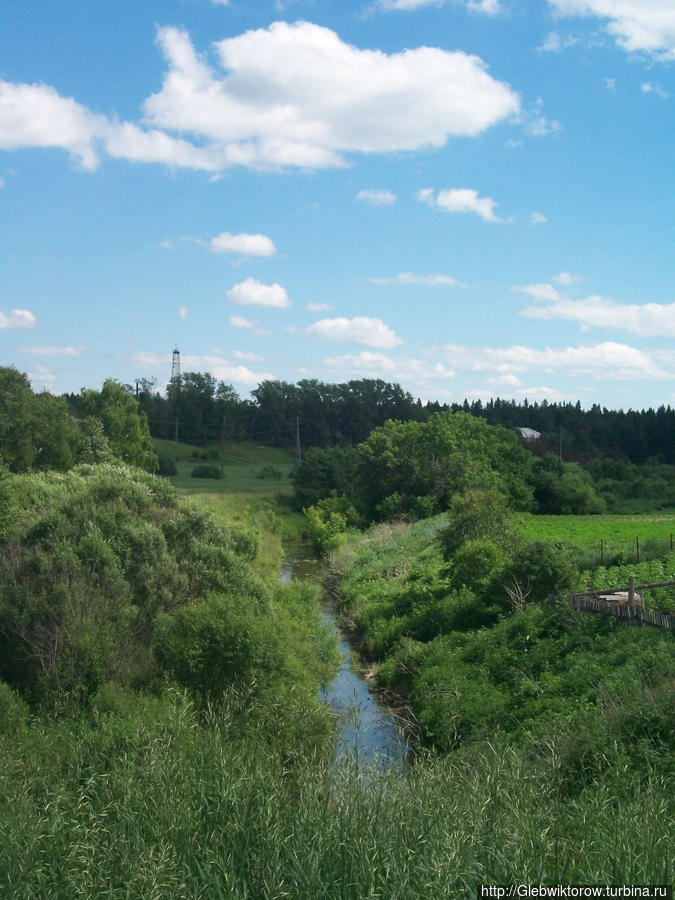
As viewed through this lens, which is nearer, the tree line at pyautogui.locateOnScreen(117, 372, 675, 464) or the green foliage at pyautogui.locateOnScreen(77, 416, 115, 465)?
the green foliage at pyautogui.locateOnScreen(77, 416, 115, 465)

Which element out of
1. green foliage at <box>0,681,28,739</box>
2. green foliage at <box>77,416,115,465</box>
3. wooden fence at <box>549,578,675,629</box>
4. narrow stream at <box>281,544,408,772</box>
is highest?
green foliage at <box>77,416,115,465</box>

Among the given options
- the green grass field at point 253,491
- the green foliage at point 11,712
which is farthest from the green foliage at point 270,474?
the green foliage at point 11,712

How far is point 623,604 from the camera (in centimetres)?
2266

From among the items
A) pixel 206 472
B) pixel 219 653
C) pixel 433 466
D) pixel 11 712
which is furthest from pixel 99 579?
pixel 206 472

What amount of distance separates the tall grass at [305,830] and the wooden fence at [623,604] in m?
8.39

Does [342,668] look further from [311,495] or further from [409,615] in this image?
[311,495]

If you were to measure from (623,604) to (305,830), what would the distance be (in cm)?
1496

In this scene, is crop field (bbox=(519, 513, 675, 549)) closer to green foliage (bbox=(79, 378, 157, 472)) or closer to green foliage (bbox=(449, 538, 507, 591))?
green foliage (bbox=(449, 538, 507, 591))

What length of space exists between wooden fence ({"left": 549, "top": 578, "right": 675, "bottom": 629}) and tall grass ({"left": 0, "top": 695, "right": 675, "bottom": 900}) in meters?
8.39

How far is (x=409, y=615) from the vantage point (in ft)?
107

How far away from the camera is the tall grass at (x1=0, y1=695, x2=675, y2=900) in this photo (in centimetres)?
941

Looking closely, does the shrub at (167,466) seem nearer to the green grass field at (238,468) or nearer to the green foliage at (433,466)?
the green grass field at (238,468)

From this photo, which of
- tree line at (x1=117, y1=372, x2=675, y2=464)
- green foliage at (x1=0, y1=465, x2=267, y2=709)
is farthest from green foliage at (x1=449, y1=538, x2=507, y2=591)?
tree line at (x1=117, y1=372, x2=675, y2=464)

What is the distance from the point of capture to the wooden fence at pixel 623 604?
2119 cm
